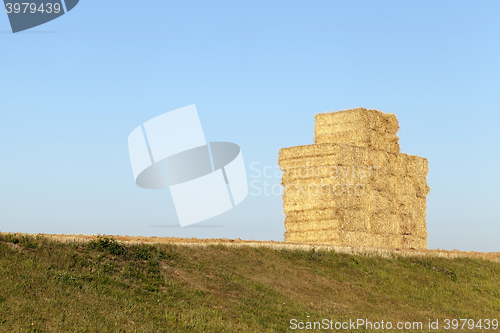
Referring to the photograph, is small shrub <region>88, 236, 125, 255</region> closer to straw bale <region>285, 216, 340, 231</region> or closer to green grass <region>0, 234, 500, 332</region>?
green grass <region>0, 234, 500, 332</region>

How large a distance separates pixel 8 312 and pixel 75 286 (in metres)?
3.01

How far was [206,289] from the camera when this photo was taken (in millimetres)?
23516

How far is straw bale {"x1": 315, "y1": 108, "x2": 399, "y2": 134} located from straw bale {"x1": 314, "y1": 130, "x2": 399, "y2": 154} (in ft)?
1.23

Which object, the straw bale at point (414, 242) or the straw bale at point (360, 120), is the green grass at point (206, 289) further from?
the straw bale at point (360, 120)

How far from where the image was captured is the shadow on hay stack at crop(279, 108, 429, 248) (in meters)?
35.8

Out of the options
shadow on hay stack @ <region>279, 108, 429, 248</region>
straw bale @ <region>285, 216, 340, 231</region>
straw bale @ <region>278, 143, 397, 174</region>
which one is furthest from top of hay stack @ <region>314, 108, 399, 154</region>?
straw bale @ <region>285, 216, 340, 231</region>

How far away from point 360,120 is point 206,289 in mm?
18616

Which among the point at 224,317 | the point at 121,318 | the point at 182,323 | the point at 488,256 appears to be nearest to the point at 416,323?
the point at 224,317

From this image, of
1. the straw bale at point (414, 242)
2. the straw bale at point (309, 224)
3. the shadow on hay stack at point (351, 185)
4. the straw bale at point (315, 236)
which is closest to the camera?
the straw bale at point (315, 236)

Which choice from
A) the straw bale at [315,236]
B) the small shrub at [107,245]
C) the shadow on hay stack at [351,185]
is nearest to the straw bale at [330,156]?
the shadow on hay stack at [351,185]

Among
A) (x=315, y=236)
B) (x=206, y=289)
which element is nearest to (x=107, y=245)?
(x=206, y=289)

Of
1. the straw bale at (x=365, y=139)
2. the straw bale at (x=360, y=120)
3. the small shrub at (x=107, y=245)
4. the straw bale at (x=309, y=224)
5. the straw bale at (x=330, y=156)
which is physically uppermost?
the straw bale at (x=360, y=120)

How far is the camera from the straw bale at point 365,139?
A: 1494 inches

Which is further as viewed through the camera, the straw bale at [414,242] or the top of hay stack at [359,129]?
the straw bale at [414,242]
